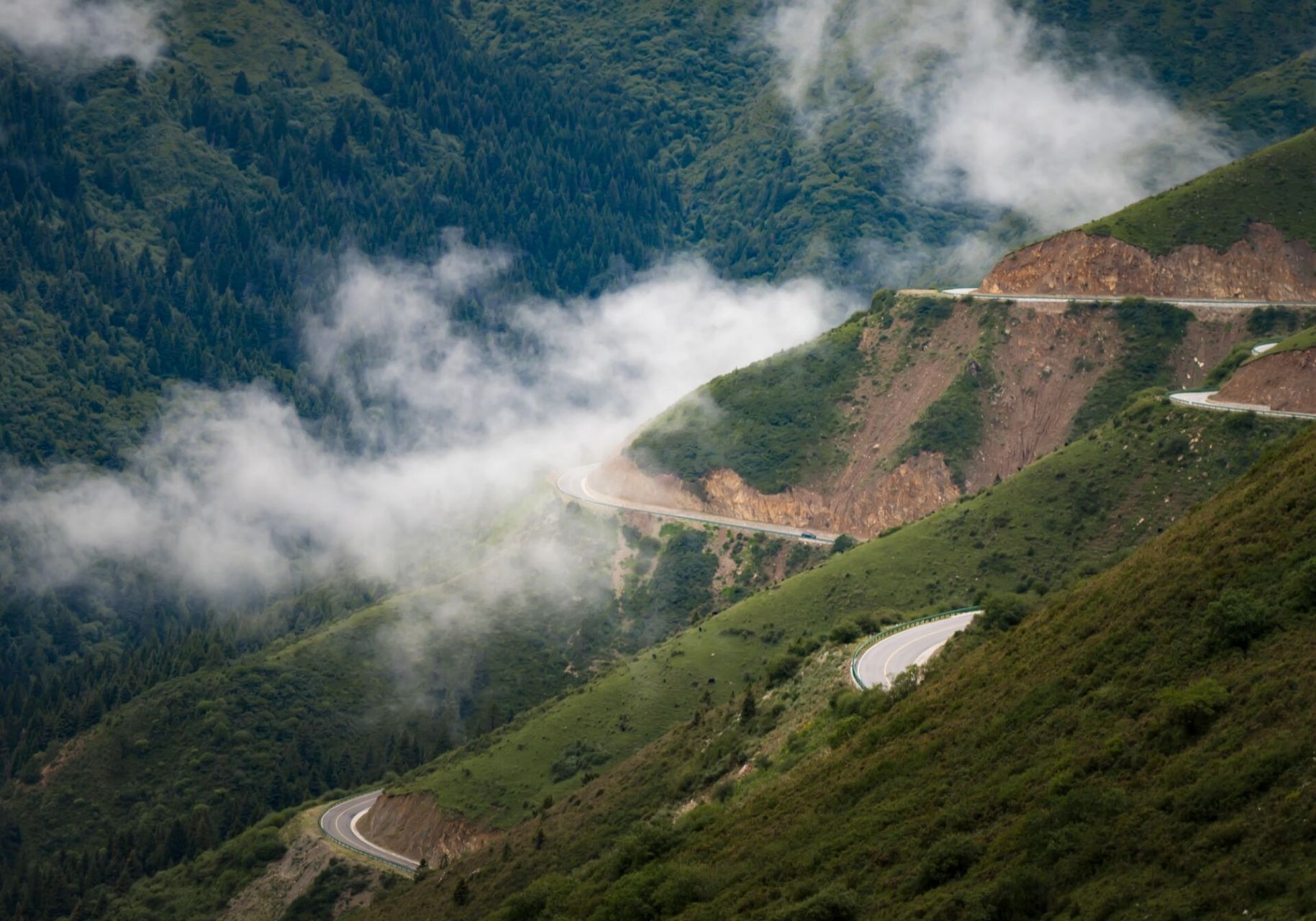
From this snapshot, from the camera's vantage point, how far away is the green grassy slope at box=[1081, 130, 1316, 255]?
563ft

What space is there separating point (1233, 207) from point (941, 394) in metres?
31.7

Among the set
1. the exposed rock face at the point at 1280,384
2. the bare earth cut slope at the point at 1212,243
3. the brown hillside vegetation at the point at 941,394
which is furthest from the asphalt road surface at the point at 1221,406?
the bare earth cut slope at the point at 1212,243

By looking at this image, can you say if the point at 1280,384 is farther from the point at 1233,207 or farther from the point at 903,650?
the point at 903,650

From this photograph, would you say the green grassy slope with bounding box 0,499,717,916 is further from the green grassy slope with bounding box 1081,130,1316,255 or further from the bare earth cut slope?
the green grassy slope with bounding box 1081,130,1316,255

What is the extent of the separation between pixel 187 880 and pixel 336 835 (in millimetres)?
18644

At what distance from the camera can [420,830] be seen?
136m

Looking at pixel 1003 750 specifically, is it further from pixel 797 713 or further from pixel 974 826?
pixel 797 713

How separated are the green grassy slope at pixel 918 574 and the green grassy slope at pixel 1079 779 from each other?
47364 millimetres

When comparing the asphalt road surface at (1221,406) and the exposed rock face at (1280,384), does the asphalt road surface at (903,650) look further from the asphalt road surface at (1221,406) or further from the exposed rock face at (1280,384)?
the exposed rock face at (1280,384)

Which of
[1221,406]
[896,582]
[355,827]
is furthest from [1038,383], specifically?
[355,827]

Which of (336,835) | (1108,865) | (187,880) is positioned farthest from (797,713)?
(187,880)

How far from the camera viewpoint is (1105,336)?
174 meters

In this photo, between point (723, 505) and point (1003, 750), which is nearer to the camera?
point (1003, 750)

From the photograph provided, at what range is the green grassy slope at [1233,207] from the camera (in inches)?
6762
